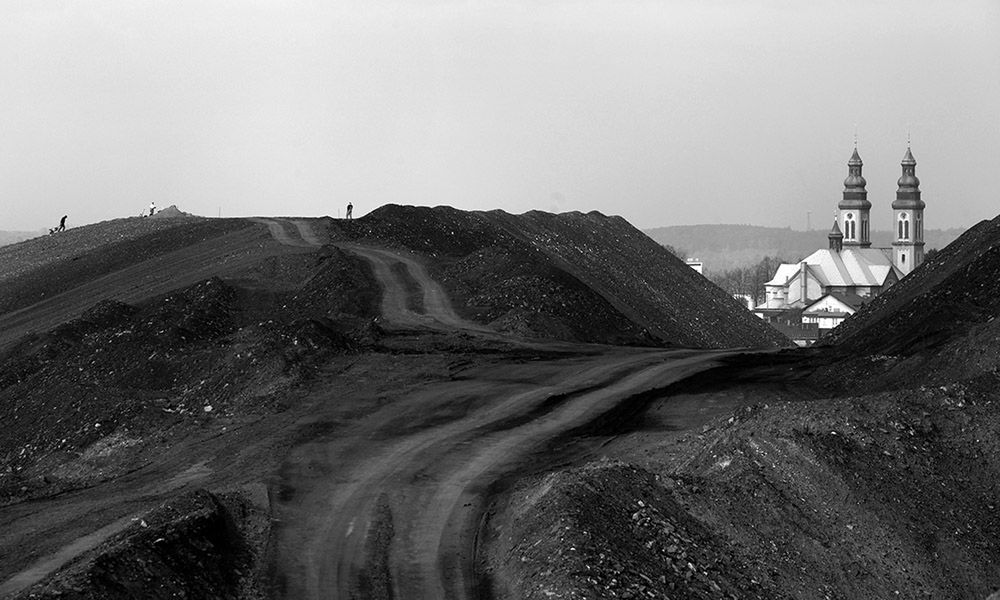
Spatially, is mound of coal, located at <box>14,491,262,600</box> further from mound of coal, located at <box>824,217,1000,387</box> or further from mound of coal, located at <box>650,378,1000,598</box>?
mound of coal, located at <box>824,217,1000,387</box>

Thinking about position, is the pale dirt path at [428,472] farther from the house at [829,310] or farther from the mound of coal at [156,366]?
the house at [829,310]

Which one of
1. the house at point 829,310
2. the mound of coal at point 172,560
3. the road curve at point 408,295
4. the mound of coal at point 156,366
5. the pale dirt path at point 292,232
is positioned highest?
the pale dirt path at point 292,232

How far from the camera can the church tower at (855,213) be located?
171375 mm

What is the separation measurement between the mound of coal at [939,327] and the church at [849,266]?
76650 millimetres

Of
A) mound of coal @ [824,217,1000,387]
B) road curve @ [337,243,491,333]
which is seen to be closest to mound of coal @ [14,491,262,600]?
mound of coal @ [824,217,1000,387]

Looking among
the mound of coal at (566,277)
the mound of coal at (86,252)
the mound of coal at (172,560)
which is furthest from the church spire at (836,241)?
the mound of coal at (172,560)

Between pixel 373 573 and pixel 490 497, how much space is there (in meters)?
3.51

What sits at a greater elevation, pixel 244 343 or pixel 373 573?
pixel 244 343

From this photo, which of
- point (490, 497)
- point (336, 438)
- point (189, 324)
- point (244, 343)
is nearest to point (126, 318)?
point (189, 324)

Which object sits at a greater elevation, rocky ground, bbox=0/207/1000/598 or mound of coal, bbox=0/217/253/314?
mound of coal, bbox=0/217/253/314

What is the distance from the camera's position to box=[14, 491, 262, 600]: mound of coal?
16.2 meters

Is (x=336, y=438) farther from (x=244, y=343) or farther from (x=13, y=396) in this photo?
(x=13, y=396)

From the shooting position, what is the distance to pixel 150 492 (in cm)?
2223

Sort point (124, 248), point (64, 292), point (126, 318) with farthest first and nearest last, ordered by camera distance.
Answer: point (124, 248) < point (64, 292) < point (126, 318)
